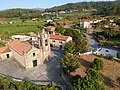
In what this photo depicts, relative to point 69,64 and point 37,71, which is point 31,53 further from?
point 69,64

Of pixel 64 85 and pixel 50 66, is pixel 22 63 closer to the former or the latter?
pixel 50 66

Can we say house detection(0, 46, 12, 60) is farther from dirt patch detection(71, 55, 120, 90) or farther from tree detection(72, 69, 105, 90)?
tree detection(72, 69, 105, 90)

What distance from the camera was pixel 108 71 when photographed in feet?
107

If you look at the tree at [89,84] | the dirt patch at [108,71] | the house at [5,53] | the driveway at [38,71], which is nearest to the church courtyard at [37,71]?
the driveway at [38,71]

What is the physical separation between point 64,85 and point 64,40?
24227mm

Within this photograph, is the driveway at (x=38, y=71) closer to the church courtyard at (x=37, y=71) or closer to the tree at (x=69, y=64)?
the church courtyard at (x=37, y=71)

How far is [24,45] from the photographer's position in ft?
137

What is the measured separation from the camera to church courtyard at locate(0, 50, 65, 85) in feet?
109

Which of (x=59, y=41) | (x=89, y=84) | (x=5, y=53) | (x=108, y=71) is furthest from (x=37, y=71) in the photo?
(x=59, y=41)

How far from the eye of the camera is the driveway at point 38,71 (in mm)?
33125

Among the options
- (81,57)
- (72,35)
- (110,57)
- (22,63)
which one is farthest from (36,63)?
(72,35)

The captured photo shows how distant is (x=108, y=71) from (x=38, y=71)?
1264cm

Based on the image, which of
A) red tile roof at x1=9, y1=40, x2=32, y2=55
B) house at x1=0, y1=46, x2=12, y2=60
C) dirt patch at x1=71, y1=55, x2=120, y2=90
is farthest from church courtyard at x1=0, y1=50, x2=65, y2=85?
dirt patch at x1=71, y1=55, x2=120, y2=90

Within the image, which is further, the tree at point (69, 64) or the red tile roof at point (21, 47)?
the red tile roof at point (21, 47)
